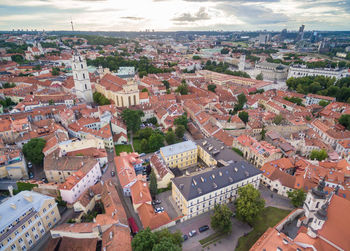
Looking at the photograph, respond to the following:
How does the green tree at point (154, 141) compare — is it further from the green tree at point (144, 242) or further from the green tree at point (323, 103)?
the green tree at point (323, 103)

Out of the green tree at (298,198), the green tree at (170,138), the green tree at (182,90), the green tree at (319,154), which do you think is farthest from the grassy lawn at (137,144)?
the green tree at (319,154)

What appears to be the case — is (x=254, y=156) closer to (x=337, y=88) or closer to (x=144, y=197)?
(x=144, y=197)

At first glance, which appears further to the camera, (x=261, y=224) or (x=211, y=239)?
(x=261, y=224)

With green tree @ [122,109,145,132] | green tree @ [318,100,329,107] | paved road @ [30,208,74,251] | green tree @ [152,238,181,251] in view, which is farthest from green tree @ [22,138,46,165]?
green tree @ [318,100,329,107]

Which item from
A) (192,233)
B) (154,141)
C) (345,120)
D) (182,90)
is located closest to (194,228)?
(192,233)

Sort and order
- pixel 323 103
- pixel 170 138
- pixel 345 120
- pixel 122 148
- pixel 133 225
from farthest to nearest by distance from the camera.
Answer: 1. pixel 323 103
2. pixel 345 120
3. pixel 122 148
4. pixel 170 138
5. pixel 133 225

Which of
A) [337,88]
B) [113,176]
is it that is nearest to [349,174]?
[113,176]

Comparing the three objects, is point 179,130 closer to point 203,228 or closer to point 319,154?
point 203,228
